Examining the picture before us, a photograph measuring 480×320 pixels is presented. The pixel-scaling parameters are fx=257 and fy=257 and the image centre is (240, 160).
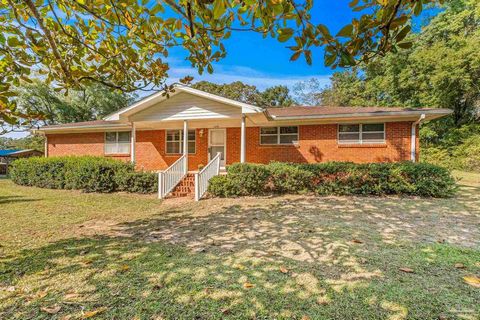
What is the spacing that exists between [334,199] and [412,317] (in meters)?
6.11

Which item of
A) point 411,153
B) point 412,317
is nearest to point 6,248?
point 412,317

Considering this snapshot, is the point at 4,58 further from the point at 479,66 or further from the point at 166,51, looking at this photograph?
the point at 479,66

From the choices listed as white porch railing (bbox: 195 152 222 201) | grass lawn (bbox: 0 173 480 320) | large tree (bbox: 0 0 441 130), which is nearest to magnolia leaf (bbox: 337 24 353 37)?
large tree (bbox: 0 0 441 130)

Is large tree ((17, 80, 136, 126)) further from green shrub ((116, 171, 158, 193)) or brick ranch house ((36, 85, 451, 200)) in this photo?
green shrub ((116, 171, 158, 193))

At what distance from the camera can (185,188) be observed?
10367 millimetres

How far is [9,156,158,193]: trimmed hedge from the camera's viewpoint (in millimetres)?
10430

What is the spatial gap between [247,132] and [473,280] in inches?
433

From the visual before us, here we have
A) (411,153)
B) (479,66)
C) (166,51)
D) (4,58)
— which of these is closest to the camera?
(4,58)

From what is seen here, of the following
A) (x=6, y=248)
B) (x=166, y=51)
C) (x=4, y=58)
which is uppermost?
(x=166, y=51)

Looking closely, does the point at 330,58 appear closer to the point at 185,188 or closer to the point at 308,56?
the point at 308,56

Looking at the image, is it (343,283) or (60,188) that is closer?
(343,283)

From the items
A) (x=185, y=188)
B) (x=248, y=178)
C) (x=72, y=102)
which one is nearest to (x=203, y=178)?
(x=185, y=188)

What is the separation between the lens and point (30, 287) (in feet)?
9.37

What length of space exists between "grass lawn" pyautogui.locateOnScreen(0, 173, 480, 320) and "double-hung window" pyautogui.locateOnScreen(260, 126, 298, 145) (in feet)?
21.2
